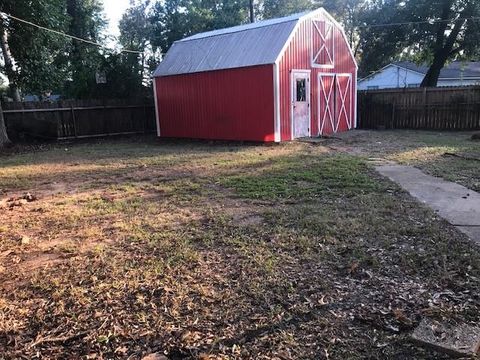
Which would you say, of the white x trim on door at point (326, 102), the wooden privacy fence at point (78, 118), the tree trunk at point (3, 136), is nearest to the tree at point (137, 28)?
the wooden privacy fence at point (78, 118)

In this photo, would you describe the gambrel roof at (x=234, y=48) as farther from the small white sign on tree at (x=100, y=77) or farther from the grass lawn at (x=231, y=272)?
the grass lawn at (x=231, y=272)

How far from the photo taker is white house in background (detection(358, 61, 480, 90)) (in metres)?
34.6

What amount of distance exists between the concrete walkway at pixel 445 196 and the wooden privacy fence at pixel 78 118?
1327 centimetres

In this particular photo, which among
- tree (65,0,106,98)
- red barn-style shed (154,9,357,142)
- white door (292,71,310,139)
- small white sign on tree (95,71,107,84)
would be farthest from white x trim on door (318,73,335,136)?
tree (65,0,106,98)

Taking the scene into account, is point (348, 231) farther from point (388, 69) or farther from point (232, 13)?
point (388, 69)

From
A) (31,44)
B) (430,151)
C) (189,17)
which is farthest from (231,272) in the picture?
(189,17)

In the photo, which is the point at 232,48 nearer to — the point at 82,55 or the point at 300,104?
the point at 300,104

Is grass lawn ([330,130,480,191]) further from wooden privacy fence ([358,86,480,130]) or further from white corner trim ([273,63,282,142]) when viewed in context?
white corner trim ([273,63,282,142])

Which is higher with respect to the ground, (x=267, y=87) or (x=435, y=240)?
(x=267, y=87)

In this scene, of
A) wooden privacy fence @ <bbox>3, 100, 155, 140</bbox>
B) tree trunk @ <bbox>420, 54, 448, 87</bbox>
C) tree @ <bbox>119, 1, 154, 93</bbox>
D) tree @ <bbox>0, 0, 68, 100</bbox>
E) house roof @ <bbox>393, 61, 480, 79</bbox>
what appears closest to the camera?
tree @ <bbox>0, 0, 68, 100</bbox>

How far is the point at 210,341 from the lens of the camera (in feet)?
8.82

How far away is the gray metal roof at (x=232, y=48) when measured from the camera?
13.9 metres

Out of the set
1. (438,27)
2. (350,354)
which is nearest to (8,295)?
(350,354)

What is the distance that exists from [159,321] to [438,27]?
2405cm
